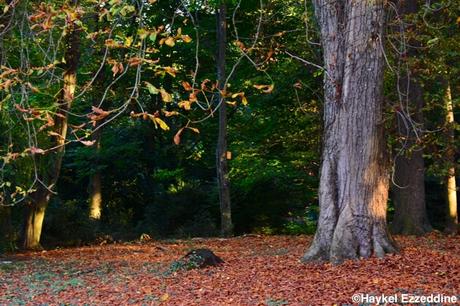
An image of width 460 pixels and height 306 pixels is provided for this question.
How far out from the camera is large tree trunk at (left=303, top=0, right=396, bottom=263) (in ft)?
30.1

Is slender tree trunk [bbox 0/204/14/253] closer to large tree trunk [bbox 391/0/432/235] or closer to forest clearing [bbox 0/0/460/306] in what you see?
forest clearing [bbox 0/0/460/306]

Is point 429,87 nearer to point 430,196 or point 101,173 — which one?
point 430,196

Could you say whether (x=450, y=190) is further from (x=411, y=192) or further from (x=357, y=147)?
(x=357, y=147)

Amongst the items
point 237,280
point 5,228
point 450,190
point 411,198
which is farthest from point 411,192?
point 5,228

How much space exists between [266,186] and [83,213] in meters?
6.64

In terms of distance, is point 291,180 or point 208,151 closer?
point 291,180

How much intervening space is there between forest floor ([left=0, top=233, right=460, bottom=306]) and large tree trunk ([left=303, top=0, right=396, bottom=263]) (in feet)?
1.41

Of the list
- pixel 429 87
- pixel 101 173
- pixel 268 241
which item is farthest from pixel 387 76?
pixel 101 173

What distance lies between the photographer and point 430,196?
2192 centimetres

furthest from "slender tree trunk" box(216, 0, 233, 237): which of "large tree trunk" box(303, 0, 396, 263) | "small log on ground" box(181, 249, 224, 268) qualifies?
"large tree trunk" box(303, 0, 396, 263)

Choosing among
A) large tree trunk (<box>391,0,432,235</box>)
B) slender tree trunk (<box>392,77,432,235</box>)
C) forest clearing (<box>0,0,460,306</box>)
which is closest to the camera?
forest clearing (<box>0,0,460,306</box>)

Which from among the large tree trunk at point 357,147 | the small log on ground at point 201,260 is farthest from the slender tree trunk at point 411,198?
the small log on ground at point 201,260

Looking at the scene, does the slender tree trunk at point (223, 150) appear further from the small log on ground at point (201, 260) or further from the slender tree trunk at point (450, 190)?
the small log on ground at point (201, 260)

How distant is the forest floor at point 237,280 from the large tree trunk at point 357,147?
0.43m
